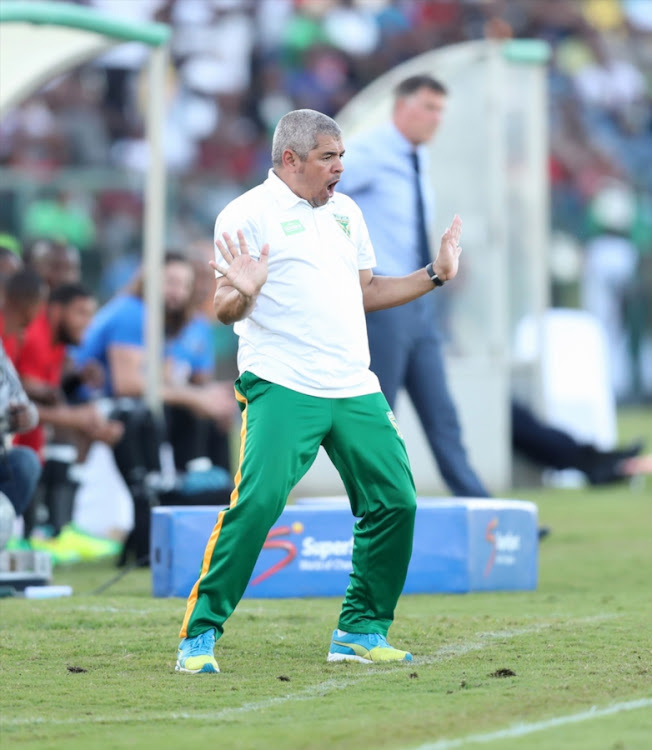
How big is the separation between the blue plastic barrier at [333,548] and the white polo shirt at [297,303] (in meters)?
1.93

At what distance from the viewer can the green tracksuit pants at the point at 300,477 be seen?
5332mm

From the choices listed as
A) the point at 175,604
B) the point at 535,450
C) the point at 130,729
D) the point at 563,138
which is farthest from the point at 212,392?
the point at 563,138

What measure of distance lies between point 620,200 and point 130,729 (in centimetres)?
1840

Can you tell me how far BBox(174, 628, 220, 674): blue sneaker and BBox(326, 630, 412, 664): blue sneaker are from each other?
0.48 metres

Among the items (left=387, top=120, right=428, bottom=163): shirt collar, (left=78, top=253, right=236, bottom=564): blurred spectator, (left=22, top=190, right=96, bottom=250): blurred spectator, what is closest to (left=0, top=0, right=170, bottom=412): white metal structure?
(left=78, top=253, right=236, bottom=564): blurred spectator

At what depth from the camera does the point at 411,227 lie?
861cm

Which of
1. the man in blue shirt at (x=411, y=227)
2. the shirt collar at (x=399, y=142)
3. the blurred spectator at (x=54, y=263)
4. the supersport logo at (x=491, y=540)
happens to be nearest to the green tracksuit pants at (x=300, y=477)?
the supersport logo at (x=491, y=540)

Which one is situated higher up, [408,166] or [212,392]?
[408,166]

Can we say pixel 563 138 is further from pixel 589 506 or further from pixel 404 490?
pixel 404 490

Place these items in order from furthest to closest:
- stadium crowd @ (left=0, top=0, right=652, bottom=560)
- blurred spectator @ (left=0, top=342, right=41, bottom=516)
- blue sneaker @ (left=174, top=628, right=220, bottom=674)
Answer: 1. stadium crowd @ (left=0, top=0, right=652, bottom=560)
2. blurred spectator @ (left=0, top=342, right=41, bottom=516)
3. blue sneaker @ (left=174, top=628, right=220, bottom=674)

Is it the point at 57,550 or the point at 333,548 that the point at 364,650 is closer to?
the point at 333,548

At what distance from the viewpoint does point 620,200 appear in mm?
21906

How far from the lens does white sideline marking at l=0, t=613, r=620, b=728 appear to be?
4.55 m

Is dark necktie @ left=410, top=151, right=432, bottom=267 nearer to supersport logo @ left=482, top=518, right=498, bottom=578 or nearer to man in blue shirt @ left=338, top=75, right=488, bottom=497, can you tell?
man in blue shirt @ left=338, top=75, right=488, bottom=497
